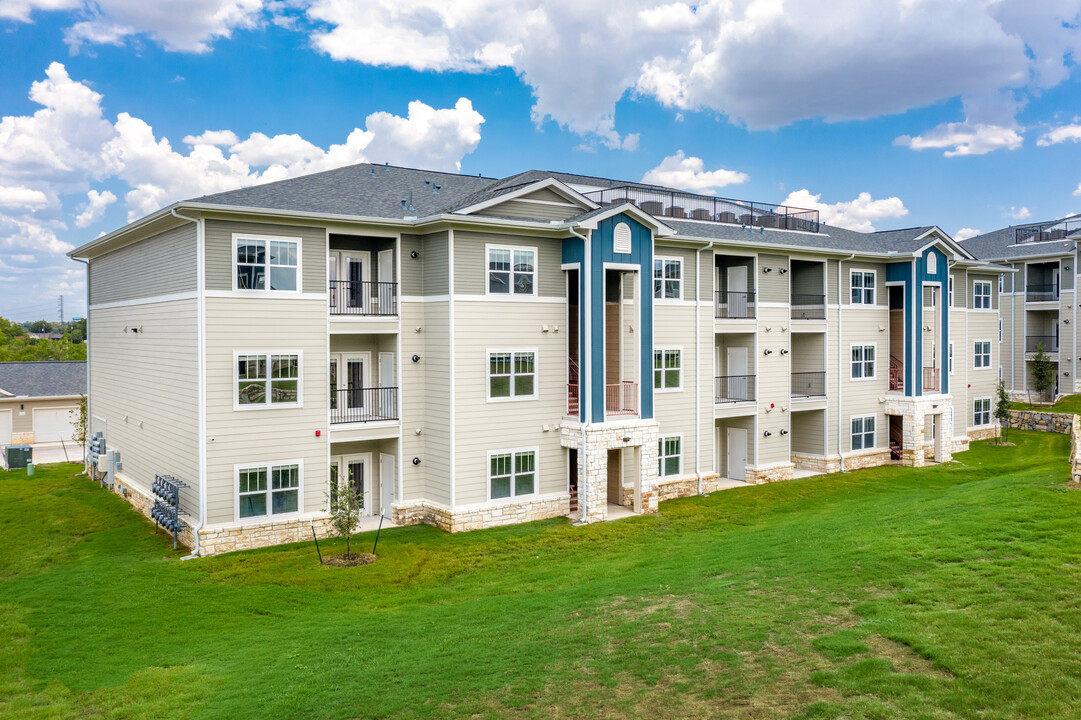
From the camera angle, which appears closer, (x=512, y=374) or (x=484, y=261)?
(x=484, y=261)

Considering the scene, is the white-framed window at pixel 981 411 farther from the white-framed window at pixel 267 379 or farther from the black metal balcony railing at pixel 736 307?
the white-framed window at pixel 267 379

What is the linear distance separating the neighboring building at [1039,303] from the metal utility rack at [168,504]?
157 feet

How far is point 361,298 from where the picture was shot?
23.1m

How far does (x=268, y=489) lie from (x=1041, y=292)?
5124cm

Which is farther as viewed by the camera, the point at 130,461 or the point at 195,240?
the point at 130,461

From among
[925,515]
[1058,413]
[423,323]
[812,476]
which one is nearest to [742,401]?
[812,476]

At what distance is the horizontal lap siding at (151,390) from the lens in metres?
20.2

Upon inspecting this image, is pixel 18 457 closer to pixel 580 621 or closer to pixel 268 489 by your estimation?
pixel 268 489

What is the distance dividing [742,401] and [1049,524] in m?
14.3

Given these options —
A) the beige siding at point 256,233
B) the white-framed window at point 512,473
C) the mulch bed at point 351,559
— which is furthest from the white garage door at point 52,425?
the white-framed window at point 512,473

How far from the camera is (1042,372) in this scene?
47.5 metres

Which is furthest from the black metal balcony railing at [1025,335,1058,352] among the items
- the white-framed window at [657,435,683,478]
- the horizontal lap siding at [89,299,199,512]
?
the horizontal lap siding at [89,299,199,512]

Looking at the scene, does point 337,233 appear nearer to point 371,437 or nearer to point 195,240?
point 195,240

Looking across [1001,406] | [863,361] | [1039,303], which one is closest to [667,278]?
[863,361]
